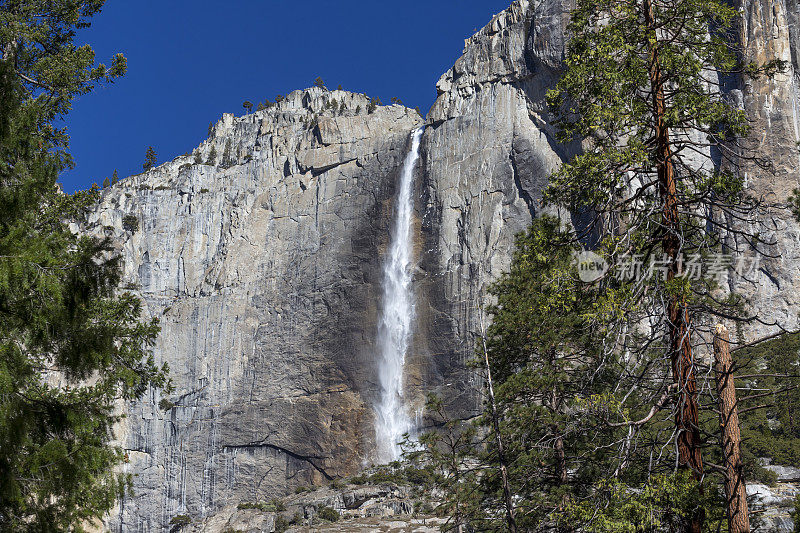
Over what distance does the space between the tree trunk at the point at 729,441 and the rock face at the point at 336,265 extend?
4757 centimetres

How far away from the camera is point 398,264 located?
64.8 metres

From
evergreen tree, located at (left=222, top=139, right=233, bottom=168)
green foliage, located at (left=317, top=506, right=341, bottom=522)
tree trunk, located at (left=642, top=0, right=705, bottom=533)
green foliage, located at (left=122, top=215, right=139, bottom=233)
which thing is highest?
evergreen tree, located at (left=222, top=139, right=233, bottom=168)

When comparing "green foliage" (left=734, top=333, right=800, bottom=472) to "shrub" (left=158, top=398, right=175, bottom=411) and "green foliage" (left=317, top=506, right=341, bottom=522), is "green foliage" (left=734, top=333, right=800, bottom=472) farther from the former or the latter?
"shrub" (left=158, top=398, right=175, bottom=411)

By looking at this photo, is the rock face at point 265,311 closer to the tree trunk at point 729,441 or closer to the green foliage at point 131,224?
the green foliage at point 131,224

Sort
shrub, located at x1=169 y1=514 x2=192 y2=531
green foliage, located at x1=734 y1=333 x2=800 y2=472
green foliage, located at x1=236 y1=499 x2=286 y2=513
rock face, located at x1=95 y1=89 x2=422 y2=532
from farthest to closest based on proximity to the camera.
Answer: rock face, located at x1=95 y1=89 x2=422 y2=532 → shrub, located at x1=169 y1=514 x2=192 y2=531 → green foliage, located at x1=236 y1=499 x2=286 y2=513 → green foliage, located at x1=734 y1=333 x2=800 y2=472

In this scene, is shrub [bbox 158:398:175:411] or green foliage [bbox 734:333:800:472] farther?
shrub [bbox 158:398:175:411]

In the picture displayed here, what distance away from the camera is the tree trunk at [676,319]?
7.70 meters

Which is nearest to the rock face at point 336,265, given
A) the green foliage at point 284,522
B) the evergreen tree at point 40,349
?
the green foliage at point 284,522

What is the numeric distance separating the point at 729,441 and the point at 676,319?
1.37 metres

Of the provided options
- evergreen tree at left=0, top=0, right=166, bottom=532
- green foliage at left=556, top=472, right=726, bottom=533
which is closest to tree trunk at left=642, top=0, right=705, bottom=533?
green foliage at left=556, top=472, right=726, bottom=533

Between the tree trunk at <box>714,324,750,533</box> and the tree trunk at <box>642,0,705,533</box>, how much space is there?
0.88ft

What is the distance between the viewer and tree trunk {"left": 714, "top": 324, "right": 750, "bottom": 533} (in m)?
7.49

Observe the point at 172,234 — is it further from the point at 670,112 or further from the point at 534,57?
the point at 670,112

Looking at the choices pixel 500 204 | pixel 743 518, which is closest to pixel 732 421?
pixel 743 518
